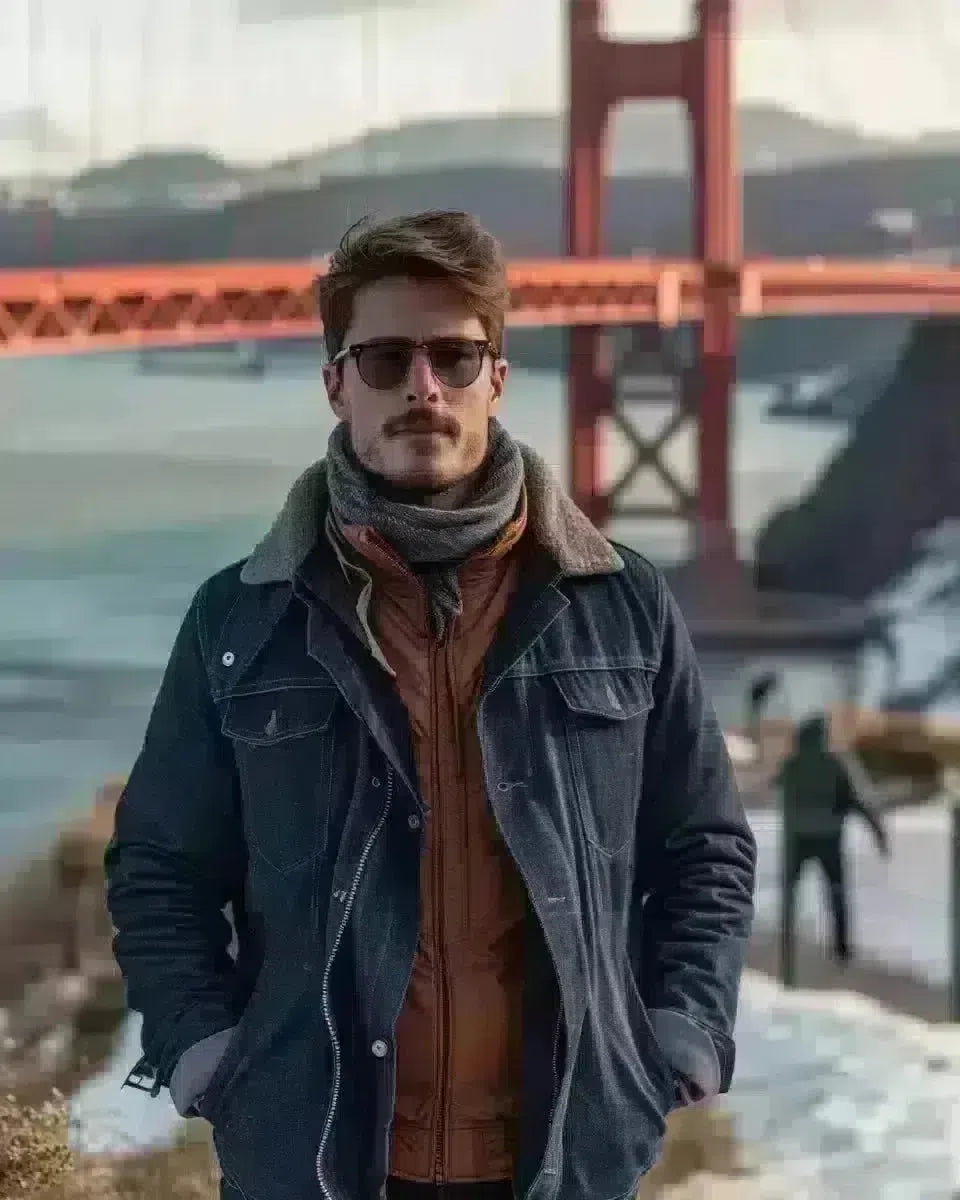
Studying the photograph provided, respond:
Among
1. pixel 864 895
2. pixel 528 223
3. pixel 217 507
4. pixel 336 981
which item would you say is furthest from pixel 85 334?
pixel 864 895

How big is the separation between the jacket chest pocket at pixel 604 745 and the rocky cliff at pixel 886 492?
1.14 metres

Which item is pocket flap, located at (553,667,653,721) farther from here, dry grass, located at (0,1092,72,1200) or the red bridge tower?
dry grass, located at (0,1092,72,1200)

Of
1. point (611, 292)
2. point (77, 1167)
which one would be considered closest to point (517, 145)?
point (611, 292)

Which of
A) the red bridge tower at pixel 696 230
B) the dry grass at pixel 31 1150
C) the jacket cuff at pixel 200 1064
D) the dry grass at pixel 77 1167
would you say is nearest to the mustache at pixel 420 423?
the jacket cuff at pixel 200 1064

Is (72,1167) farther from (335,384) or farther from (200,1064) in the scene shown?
(335,384)

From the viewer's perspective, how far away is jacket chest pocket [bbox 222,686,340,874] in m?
1.21

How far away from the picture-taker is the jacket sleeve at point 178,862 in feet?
4.08

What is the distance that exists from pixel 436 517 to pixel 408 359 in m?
0.15

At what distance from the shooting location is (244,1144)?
1229mm

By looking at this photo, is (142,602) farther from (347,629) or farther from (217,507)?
(347,629)

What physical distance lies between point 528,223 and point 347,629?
1.23 m

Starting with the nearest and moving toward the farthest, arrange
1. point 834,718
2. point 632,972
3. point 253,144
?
1. point 632,972
2. point 253,144
3. point 834,718

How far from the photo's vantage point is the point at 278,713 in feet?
4.00

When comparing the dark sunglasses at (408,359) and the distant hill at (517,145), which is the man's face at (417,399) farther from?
the distant hill at (517,145)
